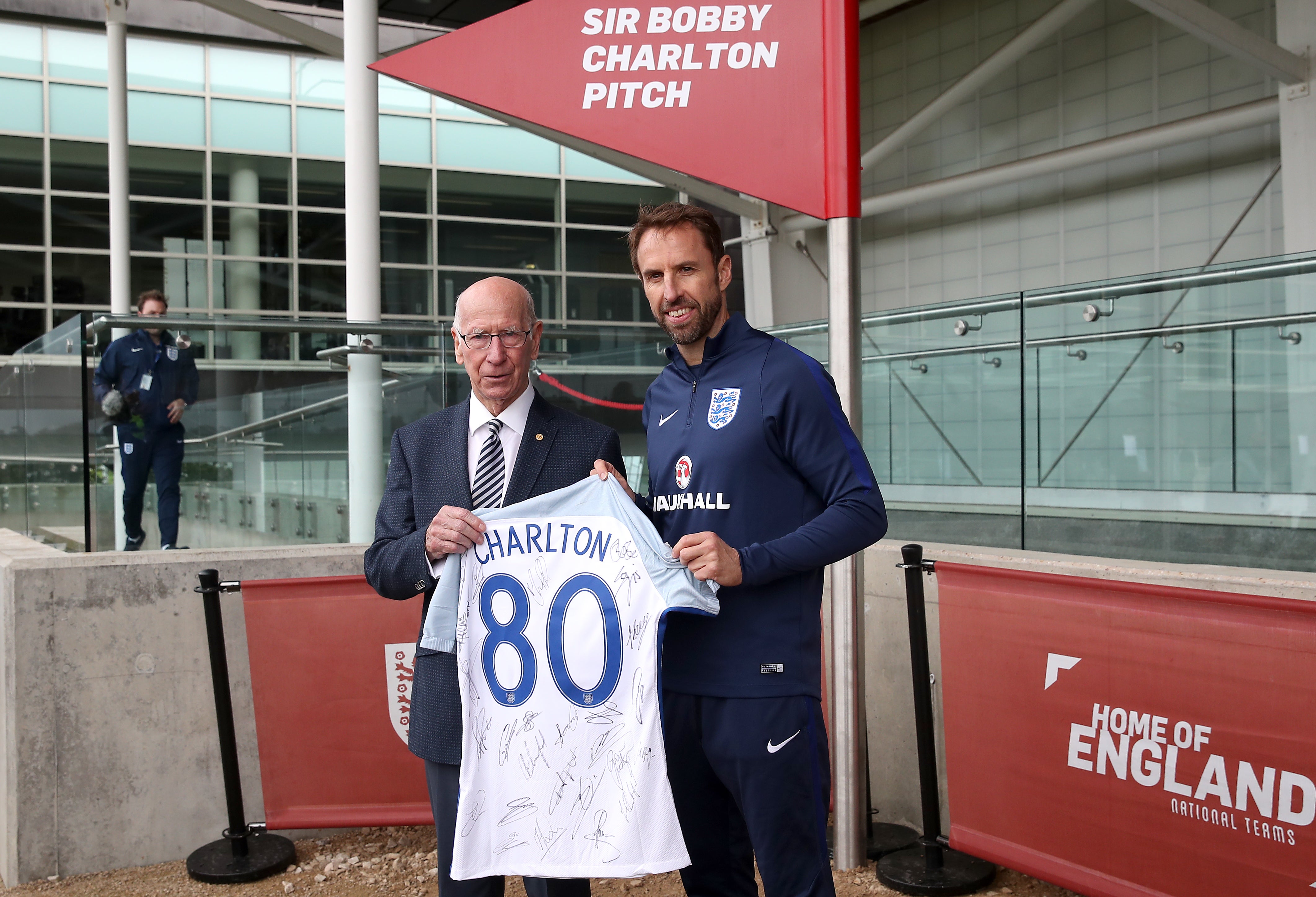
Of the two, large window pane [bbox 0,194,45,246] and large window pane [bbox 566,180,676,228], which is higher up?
large window pane [bbox 566,180,676,228]

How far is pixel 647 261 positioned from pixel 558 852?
1.40 meters

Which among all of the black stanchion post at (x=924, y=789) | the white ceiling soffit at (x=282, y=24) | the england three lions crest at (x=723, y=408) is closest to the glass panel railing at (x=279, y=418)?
the black stanchion post at (x=924, y=789)

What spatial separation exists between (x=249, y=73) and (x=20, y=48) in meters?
3.84

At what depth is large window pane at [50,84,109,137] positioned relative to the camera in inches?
790

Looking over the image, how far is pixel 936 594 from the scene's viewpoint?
4.38 metres

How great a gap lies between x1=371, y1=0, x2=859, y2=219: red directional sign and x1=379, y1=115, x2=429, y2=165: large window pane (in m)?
19.5

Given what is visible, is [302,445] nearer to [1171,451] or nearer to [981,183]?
[1171,451]

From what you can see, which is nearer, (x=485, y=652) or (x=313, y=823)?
(x=485, y=652)

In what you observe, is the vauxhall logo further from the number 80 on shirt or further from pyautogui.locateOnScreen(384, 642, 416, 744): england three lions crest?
pyautogui.locateOnScreen(384, 642, 416, 744): england three lions crest

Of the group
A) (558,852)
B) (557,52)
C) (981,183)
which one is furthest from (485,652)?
(981,183)

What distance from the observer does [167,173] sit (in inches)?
819

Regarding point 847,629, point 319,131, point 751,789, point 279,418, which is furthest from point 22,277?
point 751,789

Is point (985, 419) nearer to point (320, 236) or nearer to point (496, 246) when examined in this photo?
point (496, 246)

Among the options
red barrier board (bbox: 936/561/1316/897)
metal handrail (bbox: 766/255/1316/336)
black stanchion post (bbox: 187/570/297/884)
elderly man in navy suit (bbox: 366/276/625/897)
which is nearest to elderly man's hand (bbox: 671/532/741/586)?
elderly man in navy suit (bbox: 366/276/625/897)
